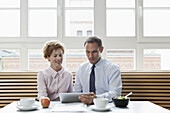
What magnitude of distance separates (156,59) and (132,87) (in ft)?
2.57

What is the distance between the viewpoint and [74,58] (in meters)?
3.31

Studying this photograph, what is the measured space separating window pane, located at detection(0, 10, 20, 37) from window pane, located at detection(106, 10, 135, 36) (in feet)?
4.69

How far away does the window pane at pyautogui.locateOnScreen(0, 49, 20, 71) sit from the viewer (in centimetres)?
332

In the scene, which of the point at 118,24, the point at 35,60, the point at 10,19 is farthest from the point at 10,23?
the point at 118,24

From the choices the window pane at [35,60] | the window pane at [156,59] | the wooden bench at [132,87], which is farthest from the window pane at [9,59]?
the window pane at [156,59]

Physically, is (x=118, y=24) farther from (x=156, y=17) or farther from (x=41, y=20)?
(x=41, y=20)

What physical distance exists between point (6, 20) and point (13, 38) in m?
0.35

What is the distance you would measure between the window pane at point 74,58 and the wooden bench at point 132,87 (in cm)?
60

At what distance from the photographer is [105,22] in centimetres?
327

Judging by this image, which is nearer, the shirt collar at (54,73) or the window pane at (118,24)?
the shirt collar at (54,73)

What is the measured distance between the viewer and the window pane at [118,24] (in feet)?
10.9

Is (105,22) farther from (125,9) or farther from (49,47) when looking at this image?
(49,47)

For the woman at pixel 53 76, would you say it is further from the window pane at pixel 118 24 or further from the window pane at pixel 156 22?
the window pane at pixel 156 22

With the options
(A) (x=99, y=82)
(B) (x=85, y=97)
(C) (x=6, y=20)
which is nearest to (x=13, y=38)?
(C) (x=6, y=20)
